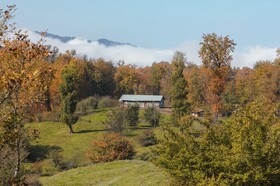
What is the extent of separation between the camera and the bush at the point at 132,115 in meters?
64.8

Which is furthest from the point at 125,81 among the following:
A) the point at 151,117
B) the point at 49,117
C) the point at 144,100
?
the point at 151,117

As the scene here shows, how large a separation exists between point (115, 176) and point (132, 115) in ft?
128

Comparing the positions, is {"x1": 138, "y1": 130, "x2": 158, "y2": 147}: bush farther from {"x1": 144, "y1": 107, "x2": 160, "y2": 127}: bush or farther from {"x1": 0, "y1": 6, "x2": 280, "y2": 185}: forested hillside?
{"x1": 144, "y1": 107, "x2": 160, "y2": 127}: bush

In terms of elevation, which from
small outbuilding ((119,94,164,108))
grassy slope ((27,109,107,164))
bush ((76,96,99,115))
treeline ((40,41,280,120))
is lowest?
grassy slope ((27,109,107,164))

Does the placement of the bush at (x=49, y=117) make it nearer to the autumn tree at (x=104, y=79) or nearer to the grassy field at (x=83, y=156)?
the grassy field at (x=83, y=156)

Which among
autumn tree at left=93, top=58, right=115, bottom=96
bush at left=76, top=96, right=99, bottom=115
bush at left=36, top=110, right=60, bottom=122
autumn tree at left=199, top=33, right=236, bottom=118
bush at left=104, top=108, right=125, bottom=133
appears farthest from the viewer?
autumn tree at left=93, top=58, right=115, bottom=96

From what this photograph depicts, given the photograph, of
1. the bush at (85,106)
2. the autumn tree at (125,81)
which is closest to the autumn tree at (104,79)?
the autumn tree at (125,81)

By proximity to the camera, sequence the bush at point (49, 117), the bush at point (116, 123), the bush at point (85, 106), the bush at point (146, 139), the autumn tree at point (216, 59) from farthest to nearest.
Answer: the bush at point (85, 106) < the bush at point (49, 117) < the bush at point (116, 123) < the bush at point (146, 139) < the autumn tree at point (216, 59)

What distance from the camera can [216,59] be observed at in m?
35.8

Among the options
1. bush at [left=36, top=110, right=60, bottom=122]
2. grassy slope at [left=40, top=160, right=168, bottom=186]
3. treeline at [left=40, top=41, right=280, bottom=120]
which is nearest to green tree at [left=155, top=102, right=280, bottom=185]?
grassy slope at [left=40, top=160, right=168, bottom=186]

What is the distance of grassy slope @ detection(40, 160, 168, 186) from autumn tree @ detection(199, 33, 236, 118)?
1047 cm

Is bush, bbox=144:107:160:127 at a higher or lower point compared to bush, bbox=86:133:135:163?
higher

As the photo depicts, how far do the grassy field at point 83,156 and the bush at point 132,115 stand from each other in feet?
4.23

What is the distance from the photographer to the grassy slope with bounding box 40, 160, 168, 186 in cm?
2328
